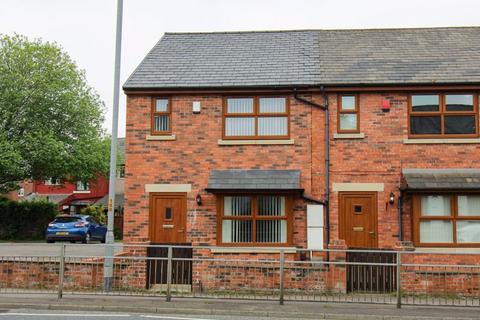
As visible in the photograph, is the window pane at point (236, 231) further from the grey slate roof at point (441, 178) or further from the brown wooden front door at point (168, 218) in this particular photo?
the grey slate roof at point (441, 178)

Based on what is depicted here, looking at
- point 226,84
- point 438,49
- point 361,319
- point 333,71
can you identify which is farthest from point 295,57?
point 361,319

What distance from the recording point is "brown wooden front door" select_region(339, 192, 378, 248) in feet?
45.2

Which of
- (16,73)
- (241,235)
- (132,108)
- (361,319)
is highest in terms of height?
(16,73)

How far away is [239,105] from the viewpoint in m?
14.8

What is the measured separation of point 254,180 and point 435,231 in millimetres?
4658

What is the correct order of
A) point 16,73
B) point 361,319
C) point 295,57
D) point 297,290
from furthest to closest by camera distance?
point 16,73 → point 295,57 → point 297,290 → point 361,319

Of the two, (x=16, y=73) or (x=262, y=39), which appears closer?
(x=262, y=39)

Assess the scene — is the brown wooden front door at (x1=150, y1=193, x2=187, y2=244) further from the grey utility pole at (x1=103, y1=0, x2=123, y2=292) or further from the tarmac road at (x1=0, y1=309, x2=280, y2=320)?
the tarmac road at (x1=0, y1=309, x2=280, y2=320)

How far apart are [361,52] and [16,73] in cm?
1984

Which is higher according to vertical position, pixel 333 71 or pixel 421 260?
pixel 333 71

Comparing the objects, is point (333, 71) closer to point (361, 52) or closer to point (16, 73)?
point (361, 52)

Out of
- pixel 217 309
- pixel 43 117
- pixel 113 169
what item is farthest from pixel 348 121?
pixel 43 117

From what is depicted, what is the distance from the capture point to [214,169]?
1438cm

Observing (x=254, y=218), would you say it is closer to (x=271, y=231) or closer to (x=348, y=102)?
(x=271, y=231)
